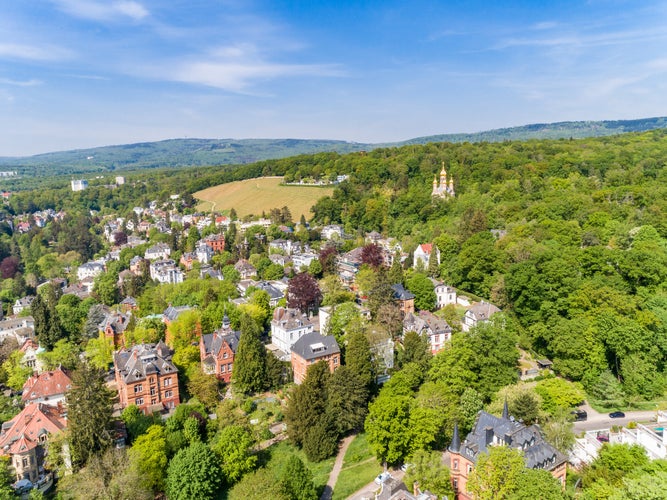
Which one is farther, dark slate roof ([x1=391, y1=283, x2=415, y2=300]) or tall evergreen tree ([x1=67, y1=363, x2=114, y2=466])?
dark slate roof ([x1=391, y1=283, x2=415, y2=300])

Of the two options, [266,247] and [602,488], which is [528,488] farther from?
[266,247]

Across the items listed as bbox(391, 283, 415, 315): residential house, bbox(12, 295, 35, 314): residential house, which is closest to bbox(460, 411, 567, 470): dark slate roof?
bbox(391, 283, 415, 315): residential house

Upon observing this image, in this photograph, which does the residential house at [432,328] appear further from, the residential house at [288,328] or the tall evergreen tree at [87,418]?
the tall evergreen tree at [87,418]

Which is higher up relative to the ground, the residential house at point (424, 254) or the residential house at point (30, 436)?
the residential house at point (424, 254)

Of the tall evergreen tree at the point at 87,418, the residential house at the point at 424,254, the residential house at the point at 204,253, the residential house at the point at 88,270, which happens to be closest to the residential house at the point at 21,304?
the residential house at the point at 88,270

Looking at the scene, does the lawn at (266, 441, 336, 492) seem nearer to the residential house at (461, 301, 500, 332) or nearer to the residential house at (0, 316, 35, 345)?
the residential house at (461, 301, 500, 332)

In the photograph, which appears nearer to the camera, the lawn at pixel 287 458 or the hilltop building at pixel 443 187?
the lawn at pixel 287 458

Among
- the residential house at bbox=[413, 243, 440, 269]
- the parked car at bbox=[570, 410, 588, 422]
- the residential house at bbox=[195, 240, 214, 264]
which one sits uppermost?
the residential house at bbox=[413, 243, 440, 269]
